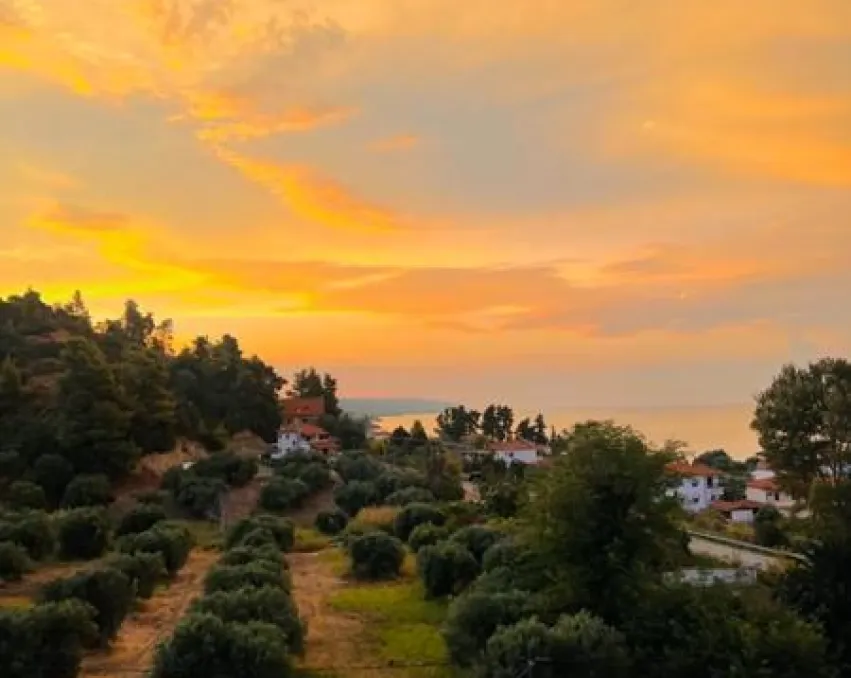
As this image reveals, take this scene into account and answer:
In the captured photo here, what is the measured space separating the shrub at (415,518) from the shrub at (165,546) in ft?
27.8

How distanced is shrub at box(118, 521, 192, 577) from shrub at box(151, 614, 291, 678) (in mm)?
13798

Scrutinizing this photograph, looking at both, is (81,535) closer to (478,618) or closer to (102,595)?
(102,595)

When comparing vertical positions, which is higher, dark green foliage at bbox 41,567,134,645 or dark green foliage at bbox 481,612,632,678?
dark green foliage at bbox 481,612,632,678

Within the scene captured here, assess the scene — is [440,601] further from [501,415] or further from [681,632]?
[501,415]

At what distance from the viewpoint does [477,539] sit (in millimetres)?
26469

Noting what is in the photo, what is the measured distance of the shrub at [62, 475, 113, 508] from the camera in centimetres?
4084

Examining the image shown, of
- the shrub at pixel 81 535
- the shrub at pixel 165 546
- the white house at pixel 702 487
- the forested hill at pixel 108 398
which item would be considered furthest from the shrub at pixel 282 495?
the white house at pixel 702 487

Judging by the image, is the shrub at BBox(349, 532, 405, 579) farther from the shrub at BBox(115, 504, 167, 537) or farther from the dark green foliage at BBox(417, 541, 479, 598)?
the shrub at BBox(115, 504, 167, 537)

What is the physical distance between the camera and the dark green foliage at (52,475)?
4250 cm

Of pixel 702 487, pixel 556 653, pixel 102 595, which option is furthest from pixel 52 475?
pixel 702 487

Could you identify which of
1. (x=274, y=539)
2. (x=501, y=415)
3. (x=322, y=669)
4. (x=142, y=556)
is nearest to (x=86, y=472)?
(x=274, y=539)

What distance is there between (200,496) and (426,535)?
16798 mm

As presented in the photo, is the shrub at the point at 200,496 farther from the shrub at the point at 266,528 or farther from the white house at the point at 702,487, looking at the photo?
the white house at the point at 702,487

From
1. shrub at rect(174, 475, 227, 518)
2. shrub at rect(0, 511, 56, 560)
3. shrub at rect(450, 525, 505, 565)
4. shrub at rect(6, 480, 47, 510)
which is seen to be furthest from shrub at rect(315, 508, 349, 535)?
shrub at rect(450, 525, 505, 565)
